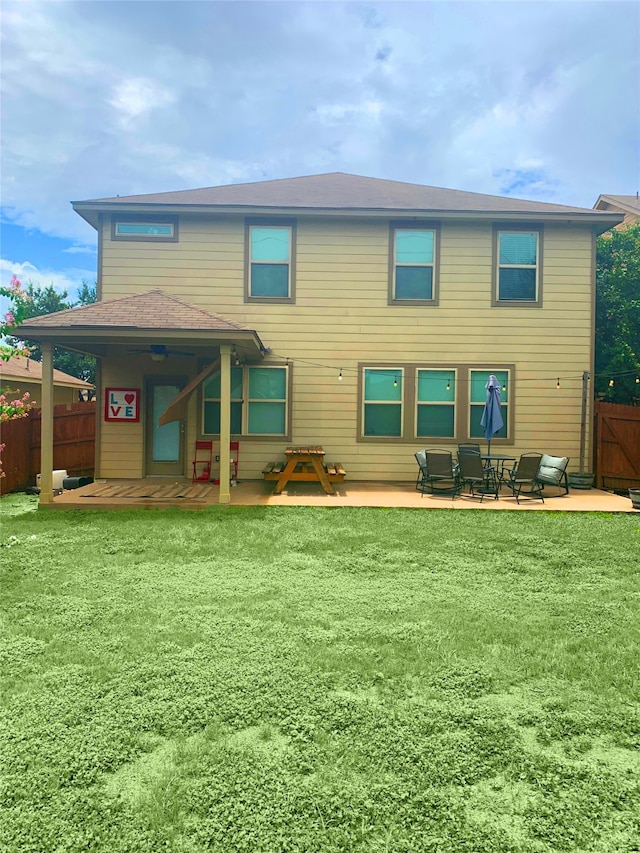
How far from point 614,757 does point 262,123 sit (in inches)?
681

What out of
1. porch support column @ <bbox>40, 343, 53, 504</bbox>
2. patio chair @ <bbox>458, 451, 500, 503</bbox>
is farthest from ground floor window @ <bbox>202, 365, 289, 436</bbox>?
patio chair @ <bbox>458, 451, 500, 503</bbox>

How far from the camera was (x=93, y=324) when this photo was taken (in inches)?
283

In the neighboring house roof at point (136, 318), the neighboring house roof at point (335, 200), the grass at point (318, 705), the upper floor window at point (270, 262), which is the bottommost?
the grass at point (318, 705)

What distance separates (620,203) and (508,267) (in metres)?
9.57

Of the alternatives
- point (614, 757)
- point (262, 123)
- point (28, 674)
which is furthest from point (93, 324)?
point (262, 123)

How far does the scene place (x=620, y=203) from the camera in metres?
16.1

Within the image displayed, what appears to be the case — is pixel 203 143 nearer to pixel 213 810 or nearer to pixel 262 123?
pixel 262 123

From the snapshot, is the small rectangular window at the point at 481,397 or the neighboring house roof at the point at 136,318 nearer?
the neighboring house roof at the point at 136,318

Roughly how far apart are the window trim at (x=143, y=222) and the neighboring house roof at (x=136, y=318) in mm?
2094

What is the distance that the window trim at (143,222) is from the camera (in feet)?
32.2

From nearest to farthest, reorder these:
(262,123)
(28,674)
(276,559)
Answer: (28,674) → (276,559) → (262,123)

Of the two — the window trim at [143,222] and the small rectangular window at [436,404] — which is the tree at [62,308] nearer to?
the window trim at [143,222]

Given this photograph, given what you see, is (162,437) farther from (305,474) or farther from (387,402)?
(387,402)

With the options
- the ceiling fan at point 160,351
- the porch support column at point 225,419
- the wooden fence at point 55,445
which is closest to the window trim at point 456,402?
the porch support column at point 225,419
